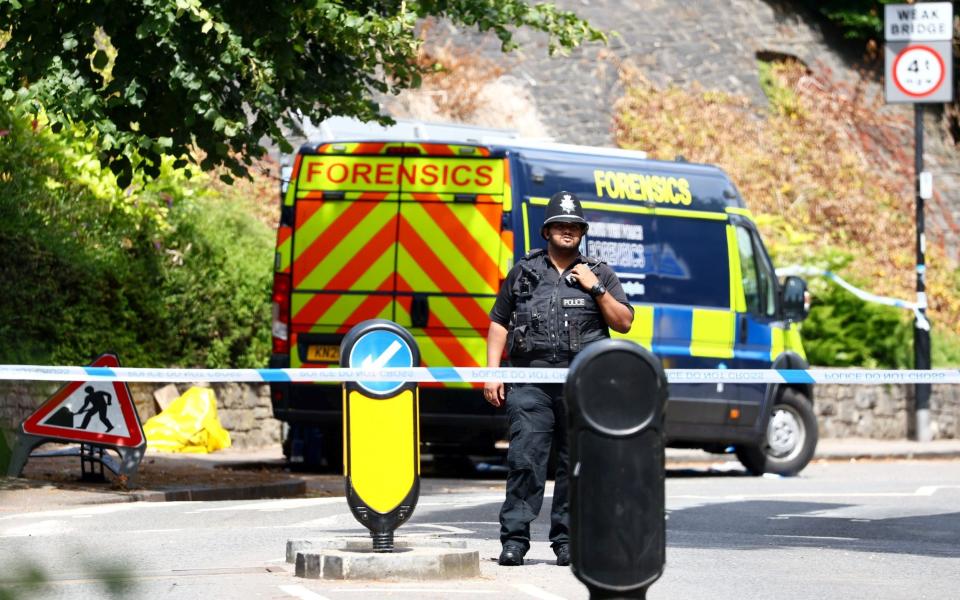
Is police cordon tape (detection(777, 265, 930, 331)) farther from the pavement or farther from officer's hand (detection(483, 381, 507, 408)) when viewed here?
officer's hand (detection(483, 381, 507, 408))

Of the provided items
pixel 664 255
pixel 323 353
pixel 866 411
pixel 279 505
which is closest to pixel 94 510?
pixel 279 505

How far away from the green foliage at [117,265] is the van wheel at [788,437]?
5.29 meters

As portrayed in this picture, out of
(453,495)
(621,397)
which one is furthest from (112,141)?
(621,397)

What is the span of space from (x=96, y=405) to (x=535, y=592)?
583cm

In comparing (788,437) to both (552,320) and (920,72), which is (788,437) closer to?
(920,72)

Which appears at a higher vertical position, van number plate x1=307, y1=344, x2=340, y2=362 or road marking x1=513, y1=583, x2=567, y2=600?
van number plate x1=307, y1=344, x2=340, y2=362

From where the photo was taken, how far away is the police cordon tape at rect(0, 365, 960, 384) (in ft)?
22.0

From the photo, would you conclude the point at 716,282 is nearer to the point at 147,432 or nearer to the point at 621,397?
the point at 147,432

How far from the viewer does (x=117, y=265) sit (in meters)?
15.9

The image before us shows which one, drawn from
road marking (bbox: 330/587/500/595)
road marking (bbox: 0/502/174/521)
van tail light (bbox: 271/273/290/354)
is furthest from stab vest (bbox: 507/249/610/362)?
van tail light (bbox: 271/273/290/354)

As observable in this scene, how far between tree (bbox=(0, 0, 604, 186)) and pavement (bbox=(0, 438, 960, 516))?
2.19 m

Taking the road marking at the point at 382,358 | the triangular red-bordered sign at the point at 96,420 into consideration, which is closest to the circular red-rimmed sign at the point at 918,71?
the triangular red-bordered sign at the point at 96,420

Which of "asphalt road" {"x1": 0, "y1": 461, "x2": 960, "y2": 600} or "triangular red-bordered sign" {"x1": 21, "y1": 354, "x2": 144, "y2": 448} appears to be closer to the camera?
"asphalt road" {"x1": 0, "y1": 461, "x2": 960, "y2": 600}

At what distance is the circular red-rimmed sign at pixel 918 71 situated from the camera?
20.3 m
